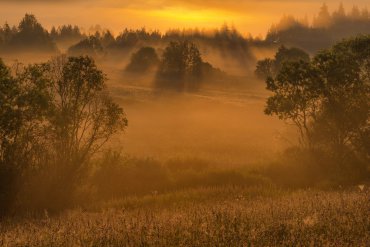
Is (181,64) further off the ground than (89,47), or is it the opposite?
(89,47)

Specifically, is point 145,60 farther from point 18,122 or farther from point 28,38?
point 18,122

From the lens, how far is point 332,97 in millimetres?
29609

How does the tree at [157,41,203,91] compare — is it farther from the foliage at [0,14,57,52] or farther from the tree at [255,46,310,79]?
the foliage at [0,14,57,52]

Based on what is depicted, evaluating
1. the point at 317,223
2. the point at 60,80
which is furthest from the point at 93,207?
the point at 317,223

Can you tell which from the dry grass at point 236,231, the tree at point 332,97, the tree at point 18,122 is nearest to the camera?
the dry grass at point 236,231

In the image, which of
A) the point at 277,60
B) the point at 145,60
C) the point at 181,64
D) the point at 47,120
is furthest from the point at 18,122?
the point at 145,60

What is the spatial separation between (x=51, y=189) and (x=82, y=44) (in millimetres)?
134669

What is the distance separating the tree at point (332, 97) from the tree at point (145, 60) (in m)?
91.4

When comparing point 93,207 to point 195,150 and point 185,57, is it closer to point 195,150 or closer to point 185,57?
point 195,150

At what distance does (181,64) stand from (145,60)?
1558 cm

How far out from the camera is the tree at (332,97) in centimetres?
2894

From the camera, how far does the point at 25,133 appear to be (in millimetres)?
18891

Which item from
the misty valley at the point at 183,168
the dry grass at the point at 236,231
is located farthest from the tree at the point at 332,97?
the dry grass at the point at 236,231

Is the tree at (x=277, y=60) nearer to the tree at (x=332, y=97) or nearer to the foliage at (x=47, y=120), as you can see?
the tree at (x=332, y=97)
